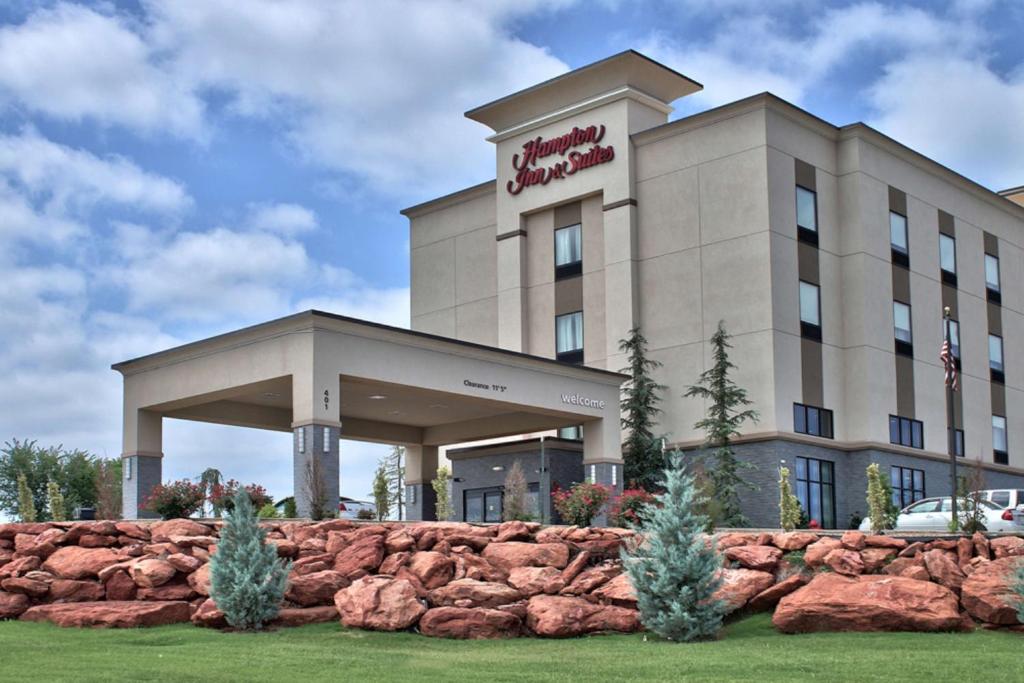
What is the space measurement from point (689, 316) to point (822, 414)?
6098mm

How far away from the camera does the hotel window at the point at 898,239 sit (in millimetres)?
51875

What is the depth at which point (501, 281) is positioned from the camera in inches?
2162

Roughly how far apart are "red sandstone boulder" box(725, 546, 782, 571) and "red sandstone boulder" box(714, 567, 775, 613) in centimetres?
17

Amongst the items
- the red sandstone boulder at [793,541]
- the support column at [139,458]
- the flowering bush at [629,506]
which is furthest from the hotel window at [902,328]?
the support column at [139,458]

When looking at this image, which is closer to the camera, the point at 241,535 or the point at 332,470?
the point at 241,535

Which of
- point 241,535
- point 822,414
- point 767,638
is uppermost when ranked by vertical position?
point 822,414

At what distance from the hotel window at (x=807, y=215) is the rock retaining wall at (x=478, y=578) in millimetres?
23674

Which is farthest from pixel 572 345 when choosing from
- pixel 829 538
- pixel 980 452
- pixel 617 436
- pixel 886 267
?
pixel 829 538

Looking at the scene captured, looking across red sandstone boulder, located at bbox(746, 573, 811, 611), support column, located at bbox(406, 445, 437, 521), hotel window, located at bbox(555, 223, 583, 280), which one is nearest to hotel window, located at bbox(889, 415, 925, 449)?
hotel window, located at bbox(555, 223, 583, 280)

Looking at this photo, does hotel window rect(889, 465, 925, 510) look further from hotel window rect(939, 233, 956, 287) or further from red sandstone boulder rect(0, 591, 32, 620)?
red sandstone boulder rect(0, 591, 32, 620)

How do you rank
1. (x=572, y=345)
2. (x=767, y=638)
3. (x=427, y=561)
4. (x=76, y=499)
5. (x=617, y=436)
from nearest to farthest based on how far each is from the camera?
(x=767, y=638) → (x=427, y=561) → (x=617, y=436) → (x=572, y=345) → (x=76, y=499)

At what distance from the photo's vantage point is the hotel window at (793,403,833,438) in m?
47.3

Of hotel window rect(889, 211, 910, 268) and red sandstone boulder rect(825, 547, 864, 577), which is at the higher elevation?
hotel window rect(889, 211, 910, 268)

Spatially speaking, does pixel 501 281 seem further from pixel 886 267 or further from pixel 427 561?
pixel 427 561
